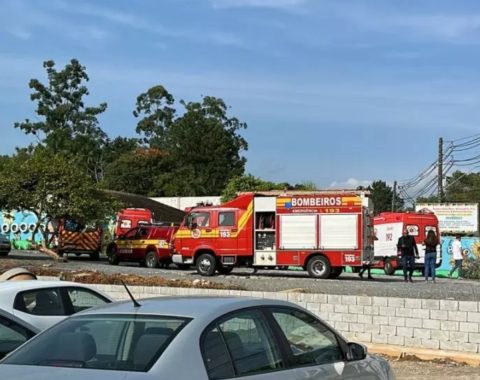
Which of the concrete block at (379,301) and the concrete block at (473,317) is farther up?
the concrete block at (379,301)

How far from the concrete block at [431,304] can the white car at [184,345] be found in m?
5.62

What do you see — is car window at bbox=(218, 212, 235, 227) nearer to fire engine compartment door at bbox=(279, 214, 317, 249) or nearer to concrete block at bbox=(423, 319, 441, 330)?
fire engine compartment door at bbox=(279, 214, 317, 249)

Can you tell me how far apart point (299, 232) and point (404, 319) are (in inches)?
513

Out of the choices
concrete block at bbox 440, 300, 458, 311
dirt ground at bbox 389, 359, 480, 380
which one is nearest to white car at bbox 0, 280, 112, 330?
dirt ground at bbox 389, 359, 480, 380

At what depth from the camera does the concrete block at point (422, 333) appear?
428 inches

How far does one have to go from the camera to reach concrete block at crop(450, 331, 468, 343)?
1053 centimetres

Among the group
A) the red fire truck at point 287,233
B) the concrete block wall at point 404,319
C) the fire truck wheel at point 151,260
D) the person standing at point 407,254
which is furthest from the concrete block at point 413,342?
the fire truck wheel at point 151,260

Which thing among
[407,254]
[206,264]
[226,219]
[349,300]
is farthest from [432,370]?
[206,264]

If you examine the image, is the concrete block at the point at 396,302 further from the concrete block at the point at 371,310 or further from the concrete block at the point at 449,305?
the concrete block at the point at 449,305

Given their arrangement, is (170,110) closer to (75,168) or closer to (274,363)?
(75,168)

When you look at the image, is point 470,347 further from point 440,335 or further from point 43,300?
point 43,300

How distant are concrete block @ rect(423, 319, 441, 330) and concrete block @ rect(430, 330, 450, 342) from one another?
0.06 metres

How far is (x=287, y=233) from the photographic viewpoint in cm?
2422

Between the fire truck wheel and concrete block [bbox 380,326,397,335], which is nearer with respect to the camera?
concrete block [bbox 380,326,397,335]
